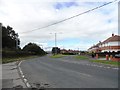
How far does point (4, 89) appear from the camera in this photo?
12.9 meters

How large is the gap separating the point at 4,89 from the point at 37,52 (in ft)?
536

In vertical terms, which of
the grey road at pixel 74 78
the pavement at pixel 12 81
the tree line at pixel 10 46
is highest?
the tree line at pixel 10 46

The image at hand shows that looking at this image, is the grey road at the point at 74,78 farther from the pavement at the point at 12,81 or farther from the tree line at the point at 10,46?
the tree line at the point at 10,46

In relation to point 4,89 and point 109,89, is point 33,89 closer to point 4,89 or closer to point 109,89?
point 4,89

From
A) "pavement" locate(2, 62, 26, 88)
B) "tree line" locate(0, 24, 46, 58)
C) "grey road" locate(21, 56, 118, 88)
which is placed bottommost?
"pavement" locate(2, 62, 26, 88)

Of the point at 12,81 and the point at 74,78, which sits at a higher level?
the point at 74,78

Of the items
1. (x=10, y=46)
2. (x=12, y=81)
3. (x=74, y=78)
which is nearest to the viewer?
(x=12, y=81)

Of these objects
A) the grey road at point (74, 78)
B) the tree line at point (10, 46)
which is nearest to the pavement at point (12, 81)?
the grey road at point (74, 78)

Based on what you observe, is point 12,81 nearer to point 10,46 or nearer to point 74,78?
point 74,78

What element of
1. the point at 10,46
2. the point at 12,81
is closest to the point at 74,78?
the point at 12,81

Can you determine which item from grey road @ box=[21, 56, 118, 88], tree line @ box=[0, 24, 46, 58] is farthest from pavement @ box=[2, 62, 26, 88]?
tree line @ box=[0, 24, 46, 58]

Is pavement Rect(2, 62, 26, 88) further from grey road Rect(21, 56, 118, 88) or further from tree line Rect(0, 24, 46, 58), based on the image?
tree line Rect(0, 24, 46, 58)

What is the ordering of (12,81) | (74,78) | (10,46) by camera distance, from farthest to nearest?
(10,46)
(74,78)
(12,81)

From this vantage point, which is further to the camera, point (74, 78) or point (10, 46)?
point (10, 46)
